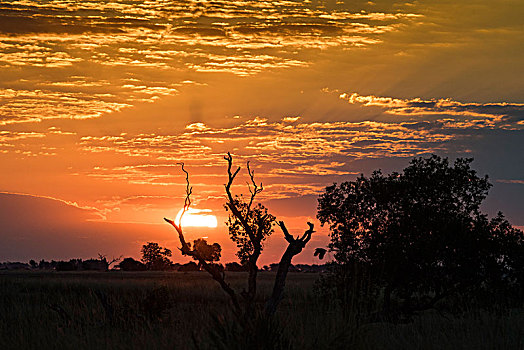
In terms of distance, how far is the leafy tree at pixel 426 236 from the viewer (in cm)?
2267

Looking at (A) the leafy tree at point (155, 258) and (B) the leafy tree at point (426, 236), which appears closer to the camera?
(B) the leafy tree at point (426, 236)

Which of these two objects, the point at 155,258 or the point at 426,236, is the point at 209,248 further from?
the point at 426,236

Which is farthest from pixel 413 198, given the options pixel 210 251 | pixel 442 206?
pixel 210 251

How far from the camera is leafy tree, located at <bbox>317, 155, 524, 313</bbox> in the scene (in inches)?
893

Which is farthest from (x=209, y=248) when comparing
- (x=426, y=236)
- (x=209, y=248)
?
(x=426, y=236)

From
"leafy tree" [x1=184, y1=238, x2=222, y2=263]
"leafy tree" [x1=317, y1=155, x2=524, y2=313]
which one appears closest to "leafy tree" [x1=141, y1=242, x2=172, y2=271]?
"leafy tree" [x1=184, y1=238, x2=222, y2=263]

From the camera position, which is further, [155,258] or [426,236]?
[155,258]

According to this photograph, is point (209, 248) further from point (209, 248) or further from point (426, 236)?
point (426, 236)

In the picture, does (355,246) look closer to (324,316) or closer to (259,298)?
(324,316)

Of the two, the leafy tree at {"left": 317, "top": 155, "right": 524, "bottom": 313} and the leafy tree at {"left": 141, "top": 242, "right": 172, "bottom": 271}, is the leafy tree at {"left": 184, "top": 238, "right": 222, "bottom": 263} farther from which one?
the leafy tree at {"left": 317, "top": 155, "right": 524, "bottom": 313}

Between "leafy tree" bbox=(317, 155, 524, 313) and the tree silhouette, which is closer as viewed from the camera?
"leafy tree" bbox=(317, 155, 524, 313)

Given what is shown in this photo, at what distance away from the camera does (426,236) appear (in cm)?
2281

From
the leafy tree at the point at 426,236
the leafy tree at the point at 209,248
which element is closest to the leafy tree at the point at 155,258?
the leafy tree at the point at 209,248

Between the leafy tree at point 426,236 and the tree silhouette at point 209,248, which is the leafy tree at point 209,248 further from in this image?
the leafy tree at point 426,236
